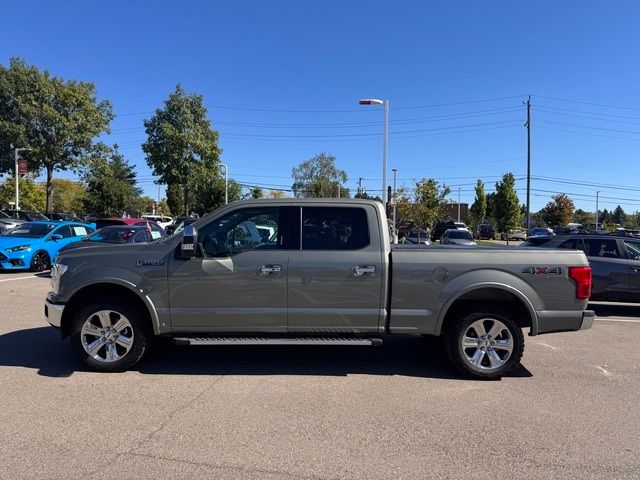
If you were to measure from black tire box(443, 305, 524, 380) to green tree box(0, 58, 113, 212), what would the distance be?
3682 centimetres

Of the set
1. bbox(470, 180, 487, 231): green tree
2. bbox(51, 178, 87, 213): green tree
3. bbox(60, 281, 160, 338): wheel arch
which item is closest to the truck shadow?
bbox(60, 281, 160, 338): wheel arch

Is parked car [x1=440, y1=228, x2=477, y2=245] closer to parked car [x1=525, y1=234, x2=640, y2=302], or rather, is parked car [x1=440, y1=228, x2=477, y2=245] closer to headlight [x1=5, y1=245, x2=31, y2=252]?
parked car [x1=525, y1=234, x2=640, y2=302]

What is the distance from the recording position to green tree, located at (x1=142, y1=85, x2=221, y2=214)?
3959 centimetres

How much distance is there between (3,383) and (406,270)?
425 centimetres

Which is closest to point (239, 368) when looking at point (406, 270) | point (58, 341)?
point (406, 270)

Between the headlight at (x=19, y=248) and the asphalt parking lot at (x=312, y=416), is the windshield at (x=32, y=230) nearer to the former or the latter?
the headlight at (x=19, y=248)

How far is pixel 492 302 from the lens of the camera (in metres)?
5.76

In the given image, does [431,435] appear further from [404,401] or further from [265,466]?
[265,466]

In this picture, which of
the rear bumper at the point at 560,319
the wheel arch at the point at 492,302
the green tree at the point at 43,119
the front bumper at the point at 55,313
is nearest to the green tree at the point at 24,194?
the green tree at the point at 43,119

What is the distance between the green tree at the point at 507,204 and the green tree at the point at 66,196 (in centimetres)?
6301

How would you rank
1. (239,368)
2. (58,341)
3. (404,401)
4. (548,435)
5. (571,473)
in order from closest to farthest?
1. (571,473)
2. (548,435)
3. (404,401)
4. (239,368)
5. (58,341)

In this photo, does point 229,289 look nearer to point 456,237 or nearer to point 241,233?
point 241,233

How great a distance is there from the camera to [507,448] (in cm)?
393

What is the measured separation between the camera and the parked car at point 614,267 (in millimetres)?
9773
